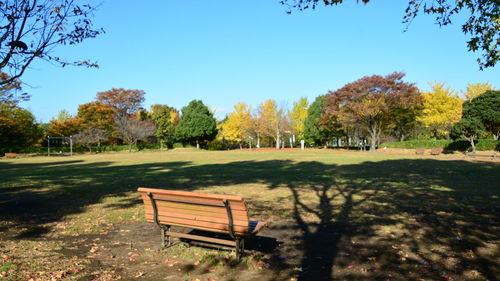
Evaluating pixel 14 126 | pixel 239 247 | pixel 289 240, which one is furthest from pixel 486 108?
pixel 14 126

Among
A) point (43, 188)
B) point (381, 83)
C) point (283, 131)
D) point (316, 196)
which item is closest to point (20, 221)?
point (43, 188)

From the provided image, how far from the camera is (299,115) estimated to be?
84875 mm

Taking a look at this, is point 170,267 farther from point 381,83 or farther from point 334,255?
point 381,83

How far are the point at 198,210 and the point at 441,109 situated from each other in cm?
5256

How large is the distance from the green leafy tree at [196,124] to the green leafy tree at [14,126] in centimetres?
2851

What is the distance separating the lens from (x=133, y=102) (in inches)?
2950

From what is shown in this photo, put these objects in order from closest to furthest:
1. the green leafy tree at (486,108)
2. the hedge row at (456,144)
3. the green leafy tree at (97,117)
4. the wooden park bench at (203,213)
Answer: the wooden park bench at (203,213)
the green leafy tree at (486,108)
the hedge row at (456,144)
the green leafy tree at (97,117)

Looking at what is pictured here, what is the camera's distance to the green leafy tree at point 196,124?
70.4 metres

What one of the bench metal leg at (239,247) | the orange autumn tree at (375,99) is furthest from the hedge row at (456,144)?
the bench metal leg at (239,247)

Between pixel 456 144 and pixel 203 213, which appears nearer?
pixel 203 213

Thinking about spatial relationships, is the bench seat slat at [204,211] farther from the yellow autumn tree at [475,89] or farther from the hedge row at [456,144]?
the yellow autumn tree at [475,89]

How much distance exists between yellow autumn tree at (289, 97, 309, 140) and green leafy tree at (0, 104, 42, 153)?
5084 centimetres

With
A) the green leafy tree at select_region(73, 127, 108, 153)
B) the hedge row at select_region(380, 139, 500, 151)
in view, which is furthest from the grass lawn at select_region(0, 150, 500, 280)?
the green leafy tree at select_region(73, 127, 108, 153)

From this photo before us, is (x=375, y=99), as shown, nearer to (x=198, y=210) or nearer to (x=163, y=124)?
(x=198, y=210)
